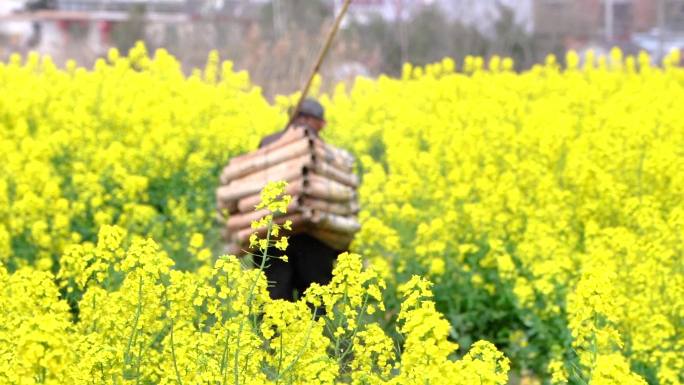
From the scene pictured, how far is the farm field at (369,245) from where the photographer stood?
4777 millimetres

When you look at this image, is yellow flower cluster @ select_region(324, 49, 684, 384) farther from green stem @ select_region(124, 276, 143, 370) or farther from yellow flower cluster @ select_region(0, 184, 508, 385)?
green stem @ select_region(124, 276, 143, 370)

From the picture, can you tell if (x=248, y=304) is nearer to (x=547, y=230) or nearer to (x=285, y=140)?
(x=285, y=140)

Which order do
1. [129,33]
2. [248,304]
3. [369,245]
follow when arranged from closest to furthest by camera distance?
[248,304], [369,245], [129,33]

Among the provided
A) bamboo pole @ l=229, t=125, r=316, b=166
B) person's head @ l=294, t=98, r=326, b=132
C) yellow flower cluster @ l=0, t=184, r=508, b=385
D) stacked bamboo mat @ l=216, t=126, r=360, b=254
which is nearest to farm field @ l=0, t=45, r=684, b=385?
yellow flower cluster @ l=0, t=184, r=508, b=385

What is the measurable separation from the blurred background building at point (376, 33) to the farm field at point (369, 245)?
6.76 metres

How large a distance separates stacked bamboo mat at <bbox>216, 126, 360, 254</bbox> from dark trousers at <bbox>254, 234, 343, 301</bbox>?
Result: 0.09m

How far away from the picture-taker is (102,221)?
9258mm

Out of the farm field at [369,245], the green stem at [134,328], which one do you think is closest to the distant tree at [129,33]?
the farm field at [369,245]

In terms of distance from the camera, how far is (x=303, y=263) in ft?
25.4

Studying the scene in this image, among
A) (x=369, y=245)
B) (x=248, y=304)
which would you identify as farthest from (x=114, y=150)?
(x=248, y=304)

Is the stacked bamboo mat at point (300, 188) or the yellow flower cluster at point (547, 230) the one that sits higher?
the stacked bamboo mat at point (300, 188)

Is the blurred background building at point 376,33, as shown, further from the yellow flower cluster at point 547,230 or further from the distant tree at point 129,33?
the yellow flower cluster at point 547,230

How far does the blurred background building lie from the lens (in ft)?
74.1

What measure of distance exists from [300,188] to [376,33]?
2471cm
